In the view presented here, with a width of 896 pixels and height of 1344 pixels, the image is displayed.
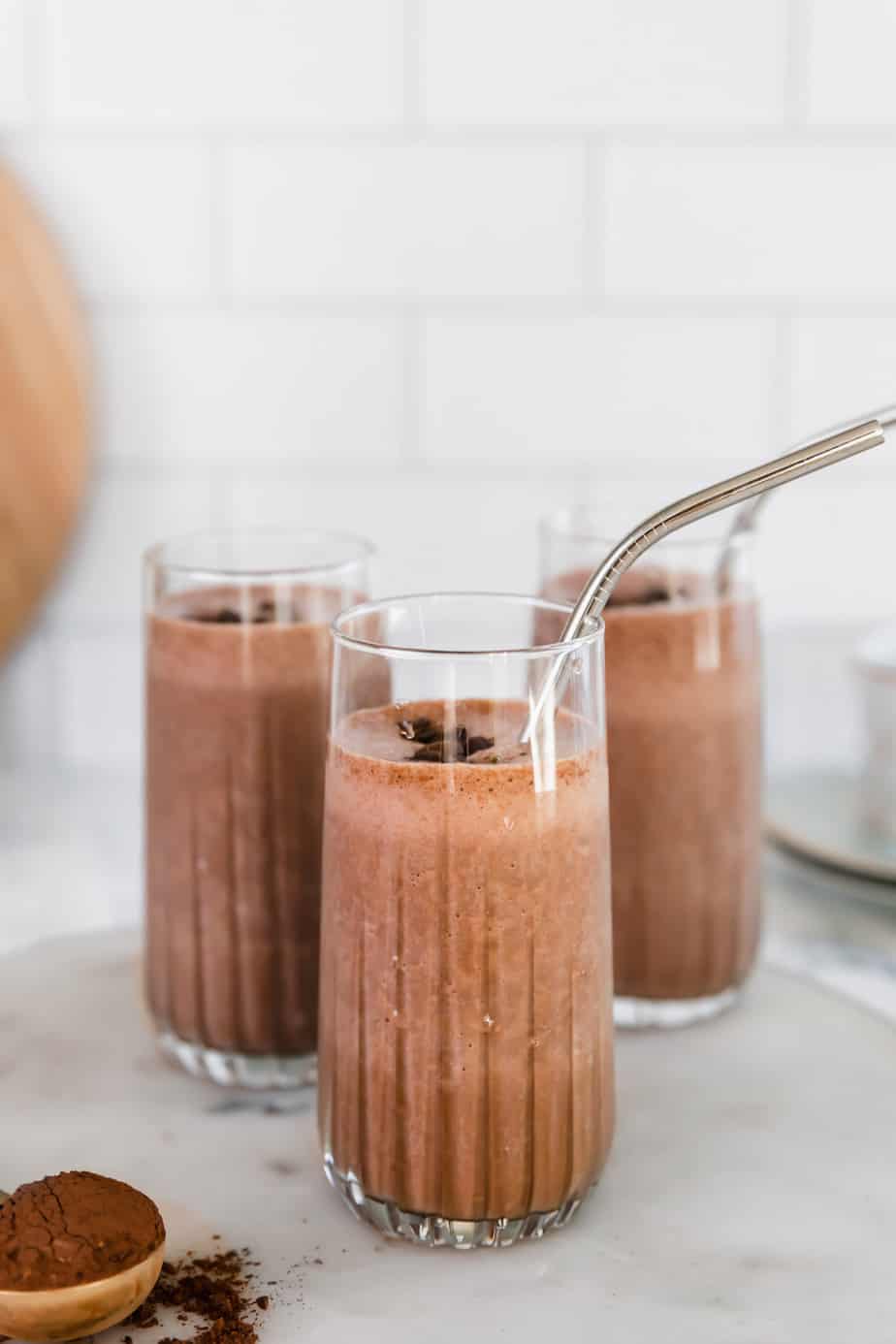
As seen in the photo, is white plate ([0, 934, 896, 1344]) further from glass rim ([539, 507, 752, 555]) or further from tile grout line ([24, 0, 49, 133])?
tile grout line ([24, 0, 49, 133])

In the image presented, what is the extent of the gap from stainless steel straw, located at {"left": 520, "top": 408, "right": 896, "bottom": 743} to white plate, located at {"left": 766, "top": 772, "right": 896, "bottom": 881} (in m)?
0.52

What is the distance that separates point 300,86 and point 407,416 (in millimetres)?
274

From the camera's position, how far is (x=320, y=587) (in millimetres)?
789

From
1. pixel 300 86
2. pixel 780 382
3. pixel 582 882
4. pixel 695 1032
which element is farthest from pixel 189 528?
pixel 582 882

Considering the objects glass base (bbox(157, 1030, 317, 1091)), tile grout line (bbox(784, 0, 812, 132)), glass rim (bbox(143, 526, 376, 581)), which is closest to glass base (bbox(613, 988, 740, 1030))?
glass base (bbox(157, 1030, 317, 1091))

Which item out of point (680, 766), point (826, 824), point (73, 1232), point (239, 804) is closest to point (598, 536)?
point (680, 766)

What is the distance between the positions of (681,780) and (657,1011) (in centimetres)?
14

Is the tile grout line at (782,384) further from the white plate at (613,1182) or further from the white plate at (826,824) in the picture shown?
the white plate at (613,1182)

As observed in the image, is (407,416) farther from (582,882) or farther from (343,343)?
(582,882)

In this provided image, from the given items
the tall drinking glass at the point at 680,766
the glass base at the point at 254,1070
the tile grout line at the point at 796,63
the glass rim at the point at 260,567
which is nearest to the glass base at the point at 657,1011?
the tall drinking glass at the point at 680,766

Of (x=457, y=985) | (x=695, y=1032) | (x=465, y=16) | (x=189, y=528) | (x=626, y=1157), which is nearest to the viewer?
(x=457, y=985)

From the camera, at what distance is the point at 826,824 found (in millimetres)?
1186

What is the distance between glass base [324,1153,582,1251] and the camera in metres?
0.66

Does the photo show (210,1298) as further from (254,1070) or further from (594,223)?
Result: (594,223)
